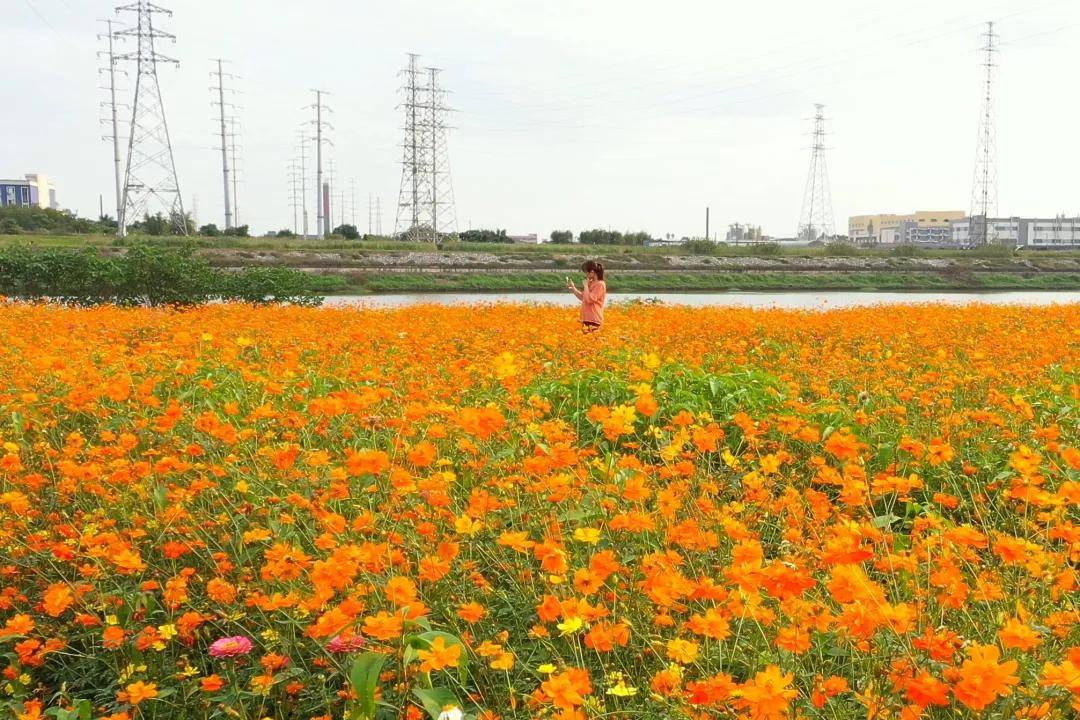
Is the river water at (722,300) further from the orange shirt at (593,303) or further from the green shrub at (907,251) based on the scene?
the green shrub at (907,251)

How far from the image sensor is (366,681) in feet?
4.32

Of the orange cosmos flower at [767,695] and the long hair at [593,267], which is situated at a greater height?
the long hair at [593,267]

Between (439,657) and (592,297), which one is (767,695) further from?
(592,297)

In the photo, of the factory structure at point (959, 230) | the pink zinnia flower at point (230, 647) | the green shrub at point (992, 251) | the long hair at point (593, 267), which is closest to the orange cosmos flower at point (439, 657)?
the pink zinnia flower at point (230, 647)

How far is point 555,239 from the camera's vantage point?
49.9m

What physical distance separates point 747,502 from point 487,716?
1.13 m

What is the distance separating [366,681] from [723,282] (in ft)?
98.0

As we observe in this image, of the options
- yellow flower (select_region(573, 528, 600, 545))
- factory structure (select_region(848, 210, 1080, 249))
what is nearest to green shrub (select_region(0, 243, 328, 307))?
yellow flower (select_region(573, 528, 600, 545))

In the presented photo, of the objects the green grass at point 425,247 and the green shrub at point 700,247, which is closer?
the green grass at point 425,247

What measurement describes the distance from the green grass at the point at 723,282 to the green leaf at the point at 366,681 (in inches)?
919

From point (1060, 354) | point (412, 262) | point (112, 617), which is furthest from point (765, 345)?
point (412, 262)

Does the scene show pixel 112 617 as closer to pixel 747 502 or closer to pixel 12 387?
pixel 747 502

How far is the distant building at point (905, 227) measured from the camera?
88938 mm

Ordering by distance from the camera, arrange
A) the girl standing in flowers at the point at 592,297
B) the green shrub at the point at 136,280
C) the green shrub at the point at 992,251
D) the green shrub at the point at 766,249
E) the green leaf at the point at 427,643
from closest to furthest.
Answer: the green leaf at the point at 427,643 < the girl standing in flowers at the point at 592,297 < the green shrub at the point at 136,280 < the green shrub at the point at 992,251 < the green shrub at the point at 766,249
